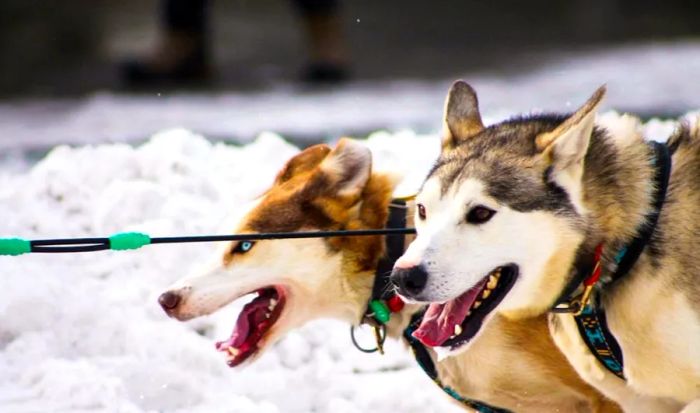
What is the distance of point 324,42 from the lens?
12.0 metres

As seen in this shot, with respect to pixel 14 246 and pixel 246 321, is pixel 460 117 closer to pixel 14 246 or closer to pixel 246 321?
pixel 246 321

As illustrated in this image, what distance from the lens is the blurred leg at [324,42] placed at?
11.8m

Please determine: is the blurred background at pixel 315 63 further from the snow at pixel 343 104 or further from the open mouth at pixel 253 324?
the open mouth at pixel 253 324

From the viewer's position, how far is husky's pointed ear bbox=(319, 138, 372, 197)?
4.30 meters

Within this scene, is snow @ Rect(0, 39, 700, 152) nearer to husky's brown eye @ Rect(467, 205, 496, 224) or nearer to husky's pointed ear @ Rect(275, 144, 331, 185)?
husky's pointed ear @ Rect(275, 144, 331, 185)

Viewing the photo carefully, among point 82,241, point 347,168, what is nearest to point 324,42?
point 347,168

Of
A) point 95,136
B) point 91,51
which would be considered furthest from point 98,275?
point 91,51

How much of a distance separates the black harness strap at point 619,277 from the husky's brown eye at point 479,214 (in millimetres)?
362

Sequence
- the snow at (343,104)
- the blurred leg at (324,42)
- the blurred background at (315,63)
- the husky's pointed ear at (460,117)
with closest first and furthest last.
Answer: the husky's pointed ear at (460,117)
the snow at (343,104)
the blurred background at (315,63)
the blurred leg at (324,42)

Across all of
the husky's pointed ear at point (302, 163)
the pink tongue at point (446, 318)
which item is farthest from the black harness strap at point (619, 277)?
the husky's pointed ear at point (302, 163)

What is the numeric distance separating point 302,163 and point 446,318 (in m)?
1.18

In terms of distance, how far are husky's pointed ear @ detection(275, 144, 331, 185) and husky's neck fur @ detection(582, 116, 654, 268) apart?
1.21 metres

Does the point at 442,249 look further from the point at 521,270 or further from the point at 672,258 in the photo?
the point at 672,258

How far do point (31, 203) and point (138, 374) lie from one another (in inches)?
65.9
